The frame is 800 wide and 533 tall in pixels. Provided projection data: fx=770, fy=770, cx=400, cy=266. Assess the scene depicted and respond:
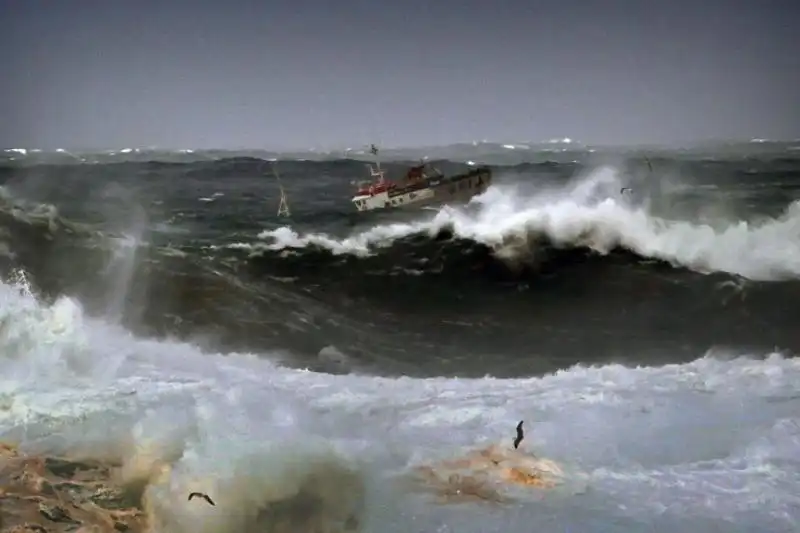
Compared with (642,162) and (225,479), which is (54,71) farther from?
(642,162)

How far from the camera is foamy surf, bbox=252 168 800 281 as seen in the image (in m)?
2.16

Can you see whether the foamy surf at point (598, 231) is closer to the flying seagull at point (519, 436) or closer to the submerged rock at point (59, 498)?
the flying seagull at point (519, 436)

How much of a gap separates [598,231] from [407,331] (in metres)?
0.61

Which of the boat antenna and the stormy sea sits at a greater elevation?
the boat antenna

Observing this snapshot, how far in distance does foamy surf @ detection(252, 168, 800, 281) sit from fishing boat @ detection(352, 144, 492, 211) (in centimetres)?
4

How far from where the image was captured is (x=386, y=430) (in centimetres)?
208

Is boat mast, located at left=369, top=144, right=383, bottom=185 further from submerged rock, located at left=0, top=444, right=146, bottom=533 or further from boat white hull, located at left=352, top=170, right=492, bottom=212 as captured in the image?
submerged rock, located at left=0, top=444, right=146, bottom=533

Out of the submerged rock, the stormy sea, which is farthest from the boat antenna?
the submerged rock

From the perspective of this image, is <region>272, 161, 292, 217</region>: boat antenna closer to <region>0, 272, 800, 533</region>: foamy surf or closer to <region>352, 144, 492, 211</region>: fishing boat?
<region>352, 144, 492, 211</region>: fishing boat

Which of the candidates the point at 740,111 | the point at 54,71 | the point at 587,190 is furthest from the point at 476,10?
the point at 54,71

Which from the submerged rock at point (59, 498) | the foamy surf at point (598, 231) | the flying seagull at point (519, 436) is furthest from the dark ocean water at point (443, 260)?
the submerged rock at point (59, 498)

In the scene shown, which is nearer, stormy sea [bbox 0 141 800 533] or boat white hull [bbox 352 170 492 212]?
stormy sea [bbox 0 141 800 533]

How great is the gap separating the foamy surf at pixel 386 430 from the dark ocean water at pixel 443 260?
0.07 m

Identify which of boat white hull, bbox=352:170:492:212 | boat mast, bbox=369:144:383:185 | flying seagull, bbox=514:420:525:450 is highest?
boat mast, bbox=369:144:383:185
